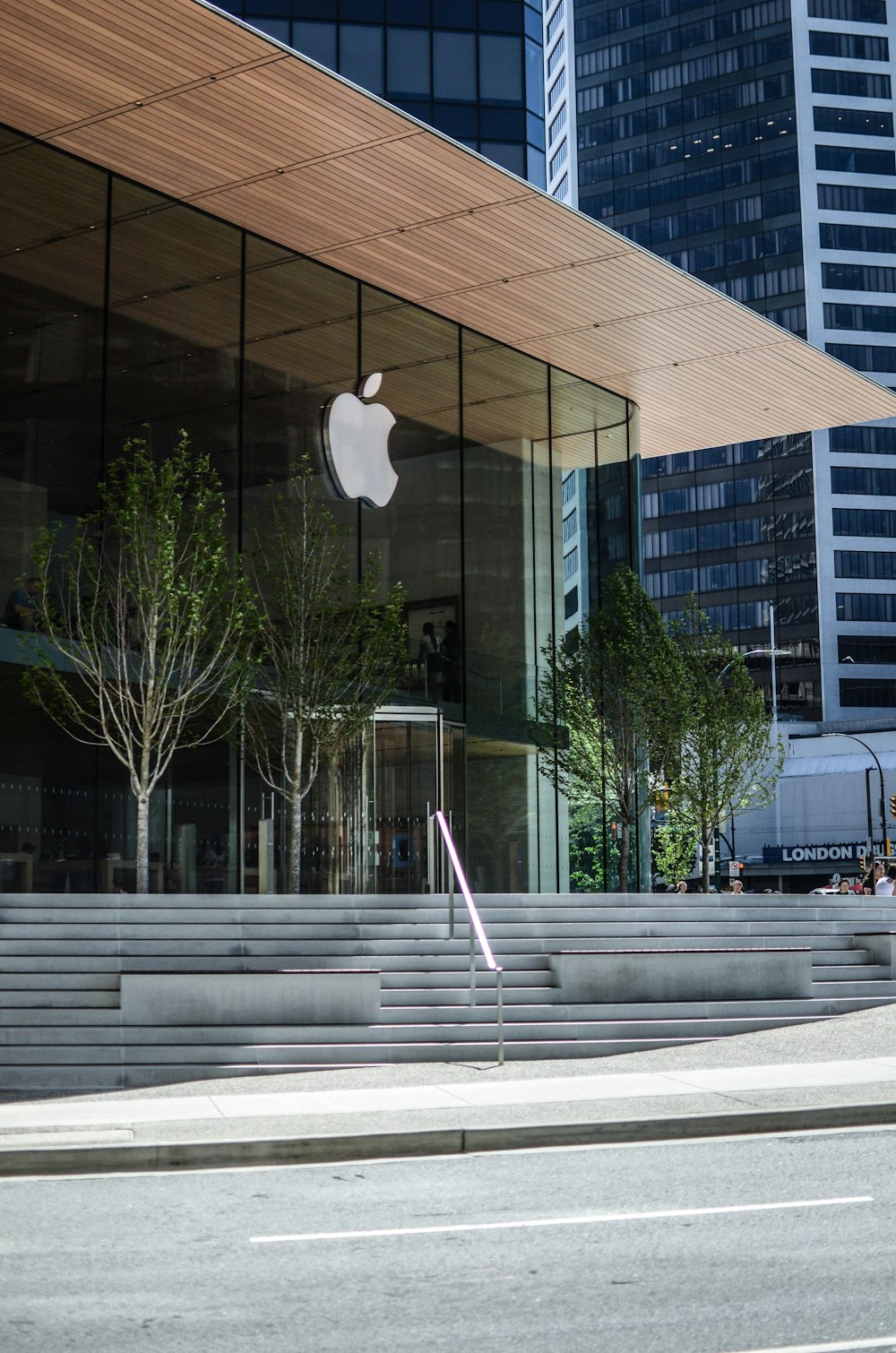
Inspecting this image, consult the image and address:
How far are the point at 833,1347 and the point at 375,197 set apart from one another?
20697 mm

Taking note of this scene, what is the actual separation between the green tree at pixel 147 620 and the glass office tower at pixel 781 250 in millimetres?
91730

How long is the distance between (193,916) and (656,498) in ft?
357

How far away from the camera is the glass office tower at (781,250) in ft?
366

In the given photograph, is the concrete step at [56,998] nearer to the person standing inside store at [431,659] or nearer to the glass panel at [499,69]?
the person standing inside store at [431,659]

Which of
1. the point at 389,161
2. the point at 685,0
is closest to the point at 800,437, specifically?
the point at 685,0

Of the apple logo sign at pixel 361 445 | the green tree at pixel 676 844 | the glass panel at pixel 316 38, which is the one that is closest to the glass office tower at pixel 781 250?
the green tree at pixel 676 844

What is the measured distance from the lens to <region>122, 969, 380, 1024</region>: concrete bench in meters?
15.1

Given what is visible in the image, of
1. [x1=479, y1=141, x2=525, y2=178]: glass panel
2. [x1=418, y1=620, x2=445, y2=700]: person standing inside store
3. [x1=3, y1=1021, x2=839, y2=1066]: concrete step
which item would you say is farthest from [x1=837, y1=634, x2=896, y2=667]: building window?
[x1=3, y1=1021, x2=839, y2=1066]: concrete step

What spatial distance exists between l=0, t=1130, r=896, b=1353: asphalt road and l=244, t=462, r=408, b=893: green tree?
12.6m

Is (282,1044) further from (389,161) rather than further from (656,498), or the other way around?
(656,498)

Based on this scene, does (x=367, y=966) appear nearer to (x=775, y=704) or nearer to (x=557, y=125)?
(x=775, y=704)

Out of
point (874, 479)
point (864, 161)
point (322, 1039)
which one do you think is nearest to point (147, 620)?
point (322, 1039)

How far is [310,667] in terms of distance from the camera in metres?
23.0

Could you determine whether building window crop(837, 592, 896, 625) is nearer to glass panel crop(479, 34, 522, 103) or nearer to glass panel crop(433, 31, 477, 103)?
glass panel crop(479, 34, 522, 103)
